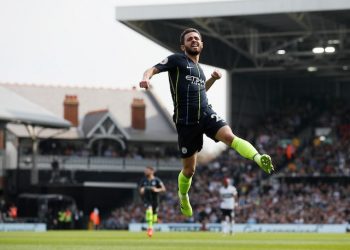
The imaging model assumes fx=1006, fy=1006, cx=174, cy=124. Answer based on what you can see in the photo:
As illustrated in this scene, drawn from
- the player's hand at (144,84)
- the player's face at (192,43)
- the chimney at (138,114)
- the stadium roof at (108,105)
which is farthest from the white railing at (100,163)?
the player's hand at (144,84)

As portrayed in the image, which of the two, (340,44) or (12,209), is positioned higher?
(340,44)

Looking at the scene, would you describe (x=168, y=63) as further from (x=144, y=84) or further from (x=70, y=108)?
(x=70, y=108)

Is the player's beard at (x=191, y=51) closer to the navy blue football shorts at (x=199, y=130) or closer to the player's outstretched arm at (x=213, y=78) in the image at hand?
the player's outstretched arm at (x=213, y=78)

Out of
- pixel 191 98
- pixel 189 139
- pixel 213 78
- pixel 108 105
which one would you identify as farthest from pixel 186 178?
pixel 108 105

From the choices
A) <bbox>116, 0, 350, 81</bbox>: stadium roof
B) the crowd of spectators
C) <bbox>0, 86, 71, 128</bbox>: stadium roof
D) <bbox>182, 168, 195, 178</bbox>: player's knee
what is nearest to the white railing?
the crowd of spectators

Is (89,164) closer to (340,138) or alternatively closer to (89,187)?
(89,187)

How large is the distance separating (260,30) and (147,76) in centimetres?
4240

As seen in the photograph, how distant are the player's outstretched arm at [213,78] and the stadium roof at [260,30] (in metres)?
33.5

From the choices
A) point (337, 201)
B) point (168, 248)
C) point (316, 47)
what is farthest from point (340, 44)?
point (168, 248)

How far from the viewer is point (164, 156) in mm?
71000

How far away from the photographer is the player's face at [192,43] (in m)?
14.9

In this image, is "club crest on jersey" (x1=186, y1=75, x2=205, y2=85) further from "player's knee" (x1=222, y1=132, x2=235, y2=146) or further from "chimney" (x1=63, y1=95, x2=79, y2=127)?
"chimney" (x1=63, y1=95, x2=79, y2=127)

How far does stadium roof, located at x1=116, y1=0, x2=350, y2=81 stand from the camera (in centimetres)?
5009

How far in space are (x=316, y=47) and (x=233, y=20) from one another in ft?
22.6
